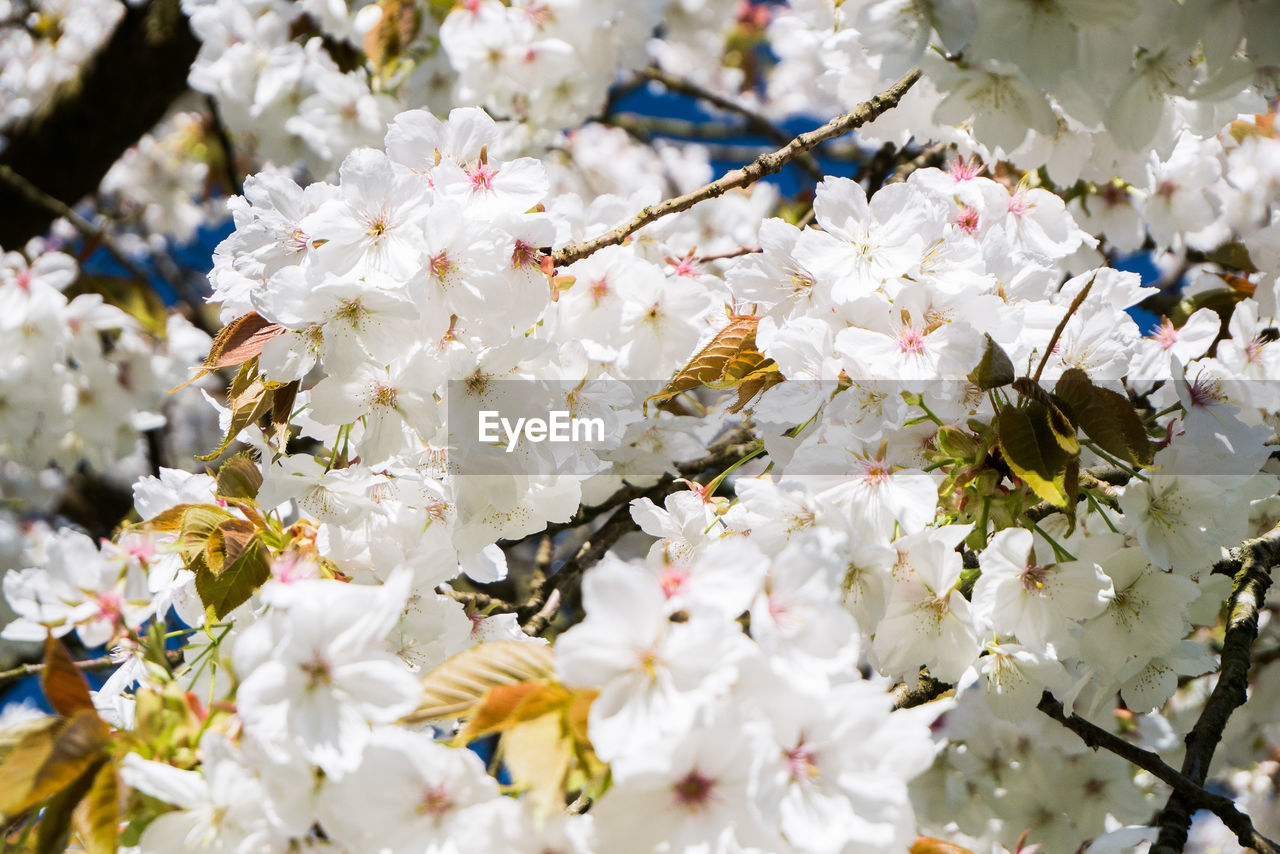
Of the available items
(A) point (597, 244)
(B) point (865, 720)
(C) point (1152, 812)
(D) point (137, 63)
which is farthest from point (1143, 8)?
(D) point (137, 63)

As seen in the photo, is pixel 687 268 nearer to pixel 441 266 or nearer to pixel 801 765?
pixel 441 266

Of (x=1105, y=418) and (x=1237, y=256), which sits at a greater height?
(x=1105, y=418)

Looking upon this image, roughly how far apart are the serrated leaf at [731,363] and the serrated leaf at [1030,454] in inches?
13.4

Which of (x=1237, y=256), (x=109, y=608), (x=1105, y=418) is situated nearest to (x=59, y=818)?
(x=109, y=608)

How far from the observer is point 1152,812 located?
2.10 m

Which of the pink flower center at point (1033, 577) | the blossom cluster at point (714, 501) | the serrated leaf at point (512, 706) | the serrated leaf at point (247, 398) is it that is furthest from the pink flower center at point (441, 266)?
the pink flower center at point (1033, 577)

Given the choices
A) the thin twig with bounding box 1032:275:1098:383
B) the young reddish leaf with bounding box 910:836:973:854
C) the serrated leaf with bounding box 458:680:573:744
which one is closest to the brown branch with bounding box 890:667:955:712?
the young reddish leaf with bounding box 910:836:973:854

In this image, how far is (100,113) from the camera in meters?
3.28

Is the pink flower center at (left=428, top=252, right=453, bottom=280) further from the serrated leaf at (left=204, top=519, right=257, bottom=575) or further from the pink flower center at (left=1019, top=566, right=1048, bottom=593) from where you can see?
the pink flower center at (left=1019, top=566, right=1048, bottom=593)

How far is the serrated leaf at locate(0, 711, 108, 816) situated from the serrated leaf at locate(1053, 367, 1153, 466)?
42.5 inches

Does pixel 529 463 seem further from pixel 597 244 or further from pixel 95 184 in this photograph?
pixel 95 184

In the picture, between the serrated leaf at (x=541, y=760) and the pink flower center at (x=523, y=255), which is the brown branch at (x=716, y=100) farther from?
the serrated leaf at (x=541, y=760)

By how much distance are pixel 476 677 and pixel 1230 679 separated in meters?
1.13

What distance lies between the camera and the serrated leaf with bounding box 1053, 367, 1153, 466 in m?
1.11
